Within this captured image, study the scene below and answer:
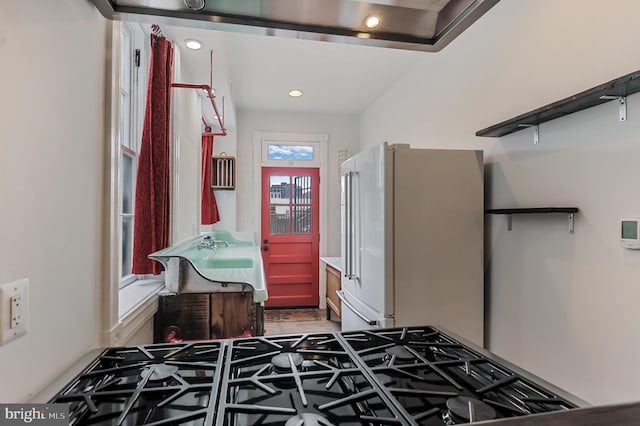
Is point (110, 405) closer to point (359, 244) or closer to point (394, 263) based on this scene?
point (394, 263)

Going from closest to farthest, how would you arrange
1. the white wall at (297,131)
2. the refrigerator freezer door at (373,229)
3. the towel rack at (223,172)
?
1. the refrigerator freezer door at (373,229)
2. the towel rack at (223,172)
3. the white wall at (297,131)

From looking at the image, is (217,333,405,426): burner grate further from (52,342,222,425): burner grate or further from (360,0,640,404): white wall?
(360,0,640,404): white wall

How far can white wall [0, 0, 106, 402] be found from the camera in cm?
68

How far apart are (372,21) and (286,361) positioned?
0.99 metres

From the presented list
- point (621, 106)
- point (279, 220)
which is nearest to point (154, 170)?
point (621, 106)

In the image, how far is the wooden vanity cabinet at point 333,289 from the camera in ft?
12.6

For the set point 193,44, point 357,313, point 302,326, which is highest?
point 193,44

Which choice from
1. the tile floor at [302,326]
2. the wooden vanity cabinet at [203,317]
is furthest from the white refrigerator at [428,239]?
the tile floor at [302,326]

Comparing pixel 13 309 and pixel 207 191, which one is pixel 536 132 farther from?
pixel 207 191

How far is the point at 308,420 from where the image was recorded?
24.9 inches

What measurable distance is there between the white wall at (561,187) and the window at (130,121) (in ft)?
7.20

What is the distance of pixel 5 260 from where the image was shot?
2.17 feet

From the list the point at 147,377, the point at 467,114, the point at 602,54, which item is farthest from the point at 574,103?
the point at 147,377

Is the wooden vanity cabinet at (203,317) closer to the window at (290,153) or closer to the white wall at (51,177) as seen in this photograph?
the white wall at (51,177)
